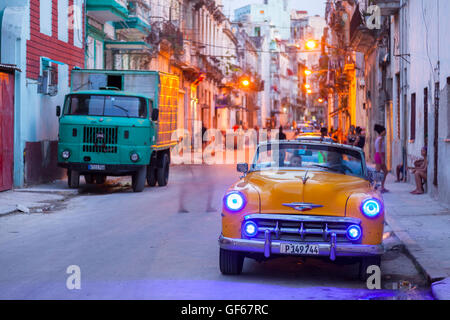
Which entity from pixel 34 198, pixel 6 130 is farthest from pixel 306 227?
pixel 6 130

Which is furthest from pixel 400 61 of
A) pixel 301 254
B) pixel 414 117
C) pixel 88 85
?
pixel 301 254

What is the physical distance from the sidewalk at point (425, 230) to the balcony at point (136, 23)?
14694 mm

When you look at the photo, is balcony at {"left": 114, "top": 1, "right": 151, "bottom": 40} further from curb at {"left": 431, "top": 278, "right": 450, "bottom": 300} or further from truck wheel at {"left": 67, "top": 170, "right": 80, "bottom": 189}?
curb at {"left": 431, "top": 278, "right": 450, "bottom": 300}

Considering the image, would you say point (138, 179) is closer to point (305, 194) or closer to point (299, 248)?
point (305, 194)

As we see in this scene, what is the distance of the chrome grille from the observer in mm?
7512

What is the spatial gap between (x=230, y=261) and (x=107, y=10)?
19.1 meters

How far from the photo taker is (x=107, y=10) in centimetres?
2539

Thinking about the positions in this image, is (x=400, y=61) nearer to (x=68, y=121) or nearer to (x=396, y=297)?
(x=68, y=121)

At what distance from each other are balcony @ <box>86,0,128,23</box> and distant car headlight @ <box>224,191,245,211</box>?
18513 millimetres

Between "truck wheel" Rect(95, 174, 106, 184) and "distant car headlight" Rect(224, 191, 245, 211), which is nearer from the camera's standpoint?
"distant car headlight" Rect(224, 191, 245, 211)

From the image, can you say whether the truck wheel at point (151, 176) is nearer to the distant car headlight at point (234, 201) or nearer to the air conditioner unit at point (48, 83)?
the air conditioner unit at point (48, 83)

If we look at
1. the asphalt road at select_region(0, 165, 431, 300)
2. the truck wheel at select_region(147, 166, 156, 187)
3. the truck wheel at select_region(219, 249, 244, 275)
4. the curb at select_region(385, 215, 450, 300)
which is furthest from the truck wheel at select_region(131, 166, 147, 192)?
the truck wheel at select_region(219, 249, 244, 275)

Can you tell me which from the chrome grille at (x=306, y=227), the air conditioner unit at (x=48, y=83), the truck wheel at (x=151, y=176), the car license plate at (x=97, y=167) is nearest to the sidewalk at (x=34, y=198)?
the car license plate at (x=97, y=167)

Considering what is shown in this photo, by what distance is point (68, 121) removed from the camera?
59.6 ft
